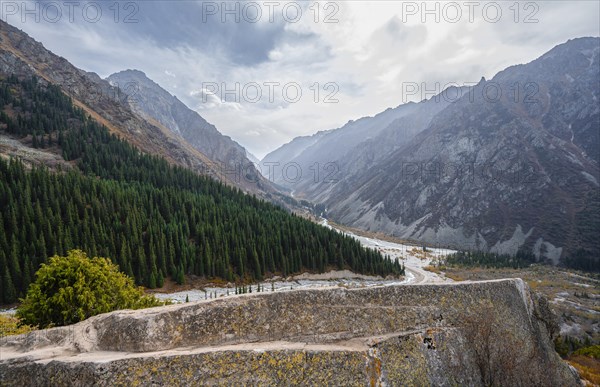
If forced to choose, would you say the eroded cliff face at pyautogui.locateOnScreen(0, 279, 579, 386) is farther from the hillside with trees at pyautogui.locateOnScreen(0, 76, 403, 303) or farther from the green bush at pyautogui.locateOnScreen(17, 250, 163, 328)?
the hillside with trees at pyautogui.locateOnScreen(0, 76, 403, 303)

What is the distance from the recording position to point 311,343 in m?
8.58

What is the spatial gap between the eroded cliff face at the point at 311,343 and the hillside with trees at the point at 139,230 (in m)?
62.2

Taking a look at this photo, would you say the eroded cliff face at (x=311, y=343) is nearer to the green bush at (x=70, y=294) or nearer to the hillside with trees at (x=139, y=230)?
the green bush at (x=70, y=294)

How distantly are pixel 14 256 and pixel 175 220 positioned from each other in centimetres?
3435

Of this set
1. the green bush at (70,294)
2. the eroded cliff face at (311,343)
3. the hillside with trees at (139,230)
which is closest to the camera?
the eroded cliff face at (311,343)

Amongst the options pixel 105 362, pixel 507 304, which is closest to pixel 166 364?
pixel 105 362

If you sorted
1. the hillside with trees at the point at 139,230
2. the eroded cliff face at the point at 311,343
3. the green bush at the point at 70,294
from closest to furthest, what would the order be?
the eroded cliff face at the point at 311,343, the green bush at the point at 70,294, the hillside with trees at the point at 139,230

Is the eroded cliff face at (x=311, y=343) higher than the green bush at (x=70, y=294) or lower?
higher

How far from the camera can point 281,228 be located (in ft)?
315

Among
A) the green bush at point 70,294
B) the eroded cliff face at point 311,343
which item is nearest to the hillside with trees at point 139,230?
the green bush at point 70,294

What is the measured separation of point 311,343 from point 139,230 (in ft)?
248

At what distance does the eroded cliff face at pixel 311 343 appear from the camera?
725cm

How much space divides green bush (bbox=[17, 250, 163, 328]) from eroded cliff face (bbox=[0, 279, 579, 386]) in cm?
1689

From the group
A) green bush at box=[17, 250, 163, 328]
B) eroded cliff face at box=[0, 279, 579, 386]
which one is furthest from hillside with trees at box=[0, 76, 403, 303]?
eroded cliff face at box=[0, 279, 579, 386]
